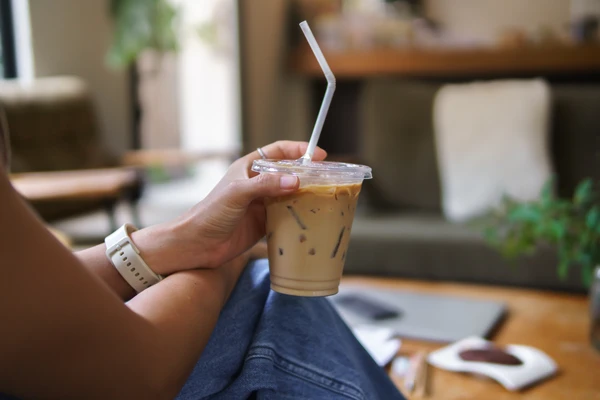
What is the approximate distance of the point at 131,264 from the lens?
29.0 inches

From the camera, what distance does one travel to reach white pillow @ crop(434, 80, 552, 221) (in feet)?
7.83

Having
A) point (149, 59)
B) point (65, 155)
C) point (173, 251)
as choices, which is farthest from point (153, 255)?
point (149, 59)

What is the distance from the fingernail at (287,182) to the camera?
0.66 meters

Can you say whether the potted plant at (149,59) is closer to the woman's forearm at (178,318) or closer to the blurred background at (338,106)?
the blurred background at (338,106)

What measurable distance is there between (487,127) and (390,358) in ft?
5.41

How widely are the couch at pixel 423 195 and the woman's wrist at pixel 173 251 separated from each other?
1576 millimetres

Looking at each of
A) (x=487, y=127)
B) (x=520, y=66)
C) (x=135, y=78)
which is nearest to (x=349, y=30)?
(x=520, y=66)

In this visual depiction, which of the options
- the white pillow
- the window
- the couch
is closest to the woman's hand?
the couch

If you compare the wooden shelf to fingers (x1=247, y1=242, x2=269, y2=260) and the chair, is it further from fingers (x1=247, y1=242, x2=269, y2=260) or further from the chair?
fingers (x1=247, y1=242, x2=269, y2=260)

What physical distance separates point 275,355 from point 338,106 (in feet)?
13.6

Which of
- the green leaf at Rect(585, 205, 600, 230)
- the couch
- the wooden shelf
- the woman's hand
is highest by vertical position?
the wooden shelf

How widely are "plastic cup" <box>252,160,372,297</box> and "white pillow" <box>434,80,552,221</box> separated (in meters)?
1.79

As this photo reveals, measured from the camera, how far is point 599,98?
2463 mm

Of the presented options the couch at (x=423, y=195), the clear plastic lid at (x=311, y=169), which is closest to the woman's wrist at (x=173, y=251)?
the clear plastic lid at (x=311, y=169)
